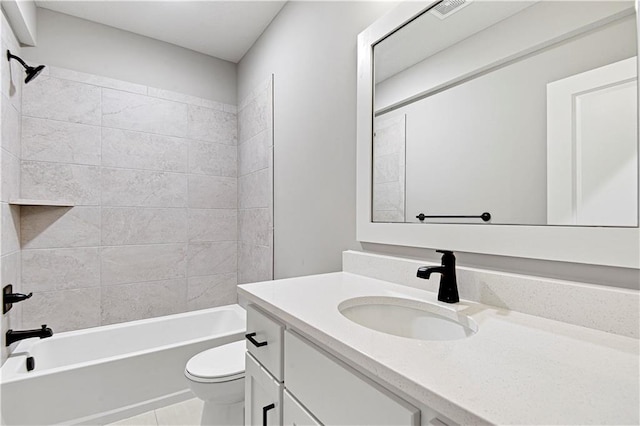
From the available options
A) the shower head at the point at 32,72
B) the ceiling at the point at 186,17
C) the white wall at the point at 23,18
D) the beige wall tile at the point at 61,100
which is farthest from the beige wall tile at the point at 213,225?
the white wall at the point at 23,18

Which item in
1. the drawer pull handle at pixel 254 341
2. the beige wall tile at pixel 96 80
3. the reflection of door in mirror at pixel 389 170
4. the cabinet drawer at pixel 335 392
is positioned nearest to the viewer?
the cabinet drawer at pixel 335 392

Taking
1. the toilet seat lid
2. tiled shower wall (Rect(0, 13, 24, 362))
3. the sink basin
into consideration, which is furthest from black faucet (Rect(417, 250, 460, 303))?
tiled shower wall (Rect(0, 13, 24, 362))

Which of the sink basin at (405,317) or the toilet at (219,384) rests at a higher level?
the sink basin at (405,317)

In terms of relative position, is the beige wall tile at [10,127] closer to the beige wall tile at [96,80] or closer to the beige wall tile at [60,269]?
the beige wall tile at [96,80]

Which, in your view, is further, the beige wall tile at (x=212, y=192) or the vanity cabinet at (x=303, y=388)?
the beige wall tile at (x=212, y=192)

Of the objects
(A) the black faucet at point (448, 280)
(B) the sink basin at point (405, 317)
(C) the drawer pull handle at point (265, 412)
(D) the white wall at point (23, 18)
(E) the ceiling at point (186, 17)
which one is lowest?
(C) the drawer pull handle at point (265, 412)

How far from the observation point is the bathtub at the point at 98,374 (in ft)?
5.38

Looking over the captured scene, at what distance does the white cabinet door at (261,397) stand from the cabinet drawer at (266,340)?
3 cm

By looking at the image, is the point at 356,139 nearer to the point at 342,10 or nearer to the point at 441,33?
the point at 441,33

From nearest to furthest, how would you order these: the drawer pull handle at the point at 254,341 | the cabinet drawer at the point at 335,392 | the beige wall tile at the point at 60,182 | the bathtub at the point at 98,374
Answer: the cabinet drawer at the point at 335,392
the drawer pull handle at the point at 254,341
the bathtub at the point at 98,374
the beige wall tile at the point at 60,182

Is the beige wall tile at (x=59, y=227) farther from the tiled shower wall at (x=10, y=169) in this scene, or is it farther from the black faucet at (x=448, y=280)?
the black faucet at (x=448, y=280)

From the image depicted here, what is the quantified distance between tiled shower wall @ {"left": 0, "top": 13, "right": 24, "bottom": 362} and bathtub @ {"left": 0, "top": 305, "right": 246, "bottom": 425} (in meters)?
0.26

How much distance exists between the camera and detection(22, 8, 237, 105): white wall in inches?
85.7

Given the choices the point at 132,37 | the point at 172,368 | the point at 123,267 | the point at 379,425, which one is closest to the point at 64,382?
the point at 172,368
